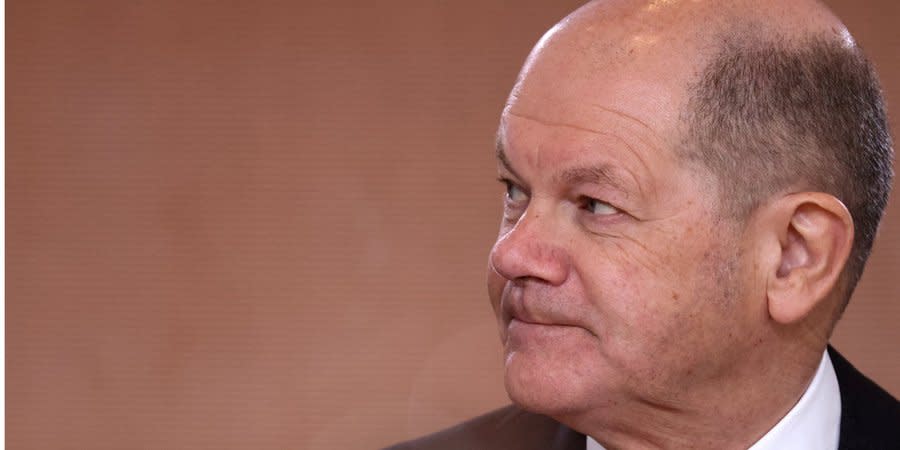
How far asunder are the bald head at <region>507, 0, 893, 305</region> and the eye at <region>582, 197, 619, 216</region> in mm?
60

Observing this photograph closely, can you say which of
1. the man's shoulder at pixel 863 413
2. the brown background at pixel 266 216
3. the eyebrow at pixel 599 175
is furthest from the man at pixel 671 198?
the brown background at pixel 266 216

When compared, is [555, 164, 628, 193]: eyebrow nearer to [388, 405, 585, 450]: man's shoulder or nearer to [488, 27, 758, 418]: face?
[488, 27, 758, 418]: face

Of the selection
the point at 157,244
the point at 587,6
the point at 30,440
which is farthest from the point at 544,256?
the point at 30,440

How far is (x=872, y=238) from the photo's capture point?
1.08m

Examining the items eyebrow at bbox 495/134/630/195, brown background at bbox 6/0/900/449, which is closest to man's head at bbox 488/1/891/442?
eyebrow at bbox 495/134/630/195

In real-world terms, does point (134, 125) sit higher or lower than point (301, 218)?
higher

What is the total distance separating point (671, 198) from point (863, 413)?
33 centimetres

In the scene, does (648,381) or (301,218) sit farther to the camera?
(301,218)

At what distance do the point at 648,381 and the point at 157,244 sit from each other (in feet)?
3.35

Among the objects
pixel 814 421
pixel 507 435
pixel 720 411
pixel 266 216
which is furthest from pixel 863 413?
pixel 266 216

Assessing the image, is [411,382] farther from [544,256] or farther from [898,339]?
[544,256]

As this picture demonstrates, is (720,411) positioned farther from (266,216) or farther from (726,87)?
(266,216)

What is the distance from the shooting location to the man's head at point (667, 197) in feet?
3.20

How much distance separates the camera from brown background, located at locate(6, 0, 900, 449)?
183cm
